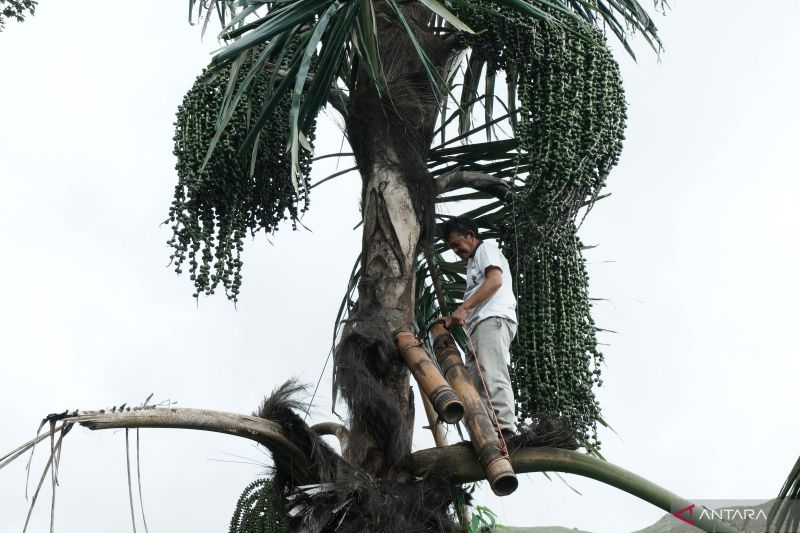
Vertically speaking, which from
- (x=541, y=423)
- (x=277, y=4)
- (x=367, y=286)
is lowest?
(x=541, y=423)

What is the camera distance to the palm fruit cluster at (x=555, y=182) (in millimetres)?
5617

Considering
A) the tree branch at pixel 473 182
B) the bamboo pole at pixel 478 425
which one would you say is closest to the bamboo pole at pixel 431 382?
the bamboo pole at pixel 478 425

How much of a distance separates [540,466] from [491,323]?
0.76 metres

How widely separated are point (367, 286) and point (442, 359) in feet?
1.92

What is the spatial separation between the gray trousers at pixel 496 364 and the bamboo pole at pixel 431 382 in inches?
11.3

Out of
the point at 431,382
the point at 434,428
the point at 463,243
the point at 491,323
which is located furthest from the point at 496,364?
the point at 463,243

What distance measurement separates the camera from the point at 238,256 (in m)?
5.80

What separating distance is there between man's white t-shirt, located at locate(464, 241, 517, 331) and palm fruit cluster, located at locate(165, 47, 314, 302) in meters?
1.02

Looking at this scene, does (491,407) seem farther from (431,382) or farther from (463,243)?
(463,243)

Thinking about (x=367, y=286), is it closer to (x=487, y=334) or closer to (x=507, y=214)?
(x=487, y=334)

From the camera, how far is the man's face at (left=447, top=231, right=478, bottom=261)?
19.6ft

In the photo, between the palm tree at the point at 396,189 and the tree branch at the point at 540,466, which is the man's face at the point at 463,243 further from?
the tree branch at the point at 540,466

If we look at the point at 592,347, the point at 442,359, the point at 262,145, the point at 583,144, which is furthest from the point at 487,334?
the point at 262,145

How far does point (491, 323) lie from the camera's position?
548cm
